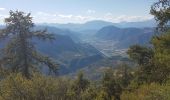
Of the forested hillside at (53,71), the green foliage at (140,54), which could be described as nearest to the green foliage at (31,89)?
the forested hillside at (53,71)

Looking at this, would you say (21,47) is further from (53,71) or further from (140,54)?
(140,54)

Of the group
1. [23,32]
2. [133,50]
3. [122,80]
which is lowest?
[122,80]

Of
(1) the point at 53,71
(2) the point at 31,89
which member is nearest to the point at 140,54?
(1) the point at 53,71

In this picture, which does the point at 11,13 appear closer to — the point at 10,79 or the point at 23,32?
the point at 23,32

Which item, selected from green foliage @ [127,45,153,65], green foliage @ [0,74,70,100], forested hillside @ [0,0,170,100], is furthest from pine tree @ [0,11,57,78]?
green foliage @ [127,45,153,65]

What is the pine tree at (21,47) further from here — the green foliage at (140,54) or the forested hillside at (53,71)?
the green foliage at (140,54)

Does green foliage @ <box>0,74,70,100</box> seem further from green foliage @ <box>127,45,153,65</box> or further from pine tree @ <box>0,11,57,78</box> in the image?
green foliage @ <box>127,45,153,65</box>


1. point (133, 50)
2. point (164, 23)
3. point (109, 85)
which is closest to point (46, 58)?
point (164, 23)

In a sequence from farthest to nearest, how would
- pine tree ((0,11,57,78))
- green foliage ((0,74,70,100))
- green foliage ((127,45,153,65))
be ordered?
green foliage ((127,45,153,65)) → pine tree ((0,11,57,78)) → green foliage ((0,74,70,100))
